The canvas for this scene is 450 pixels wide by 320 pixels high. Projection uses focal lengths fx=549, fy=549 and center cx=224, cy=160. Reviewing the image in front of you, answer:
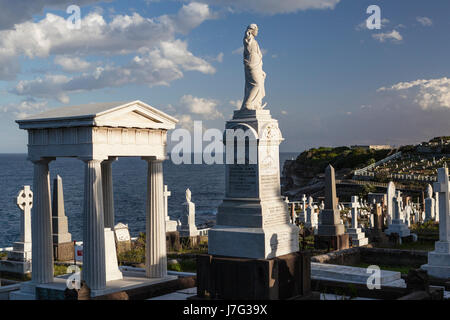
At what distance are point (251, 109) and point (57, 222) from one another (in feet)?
31.5

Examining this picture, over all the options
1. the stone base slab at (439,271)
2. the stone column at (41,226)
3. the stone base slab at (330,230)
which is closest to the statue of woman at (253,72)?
the stone column at (41,226)

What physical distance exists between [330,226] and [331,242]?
532 mm

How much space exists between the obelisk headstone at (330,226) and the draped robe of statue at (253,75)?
790cm

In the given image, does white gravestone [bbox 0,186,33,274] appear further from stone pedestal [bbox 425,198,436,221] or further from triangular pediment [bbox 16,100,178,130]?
stone pedestal [bbox 425,198,436,221]

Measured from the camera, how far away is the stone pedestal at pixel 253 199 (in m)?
10.3

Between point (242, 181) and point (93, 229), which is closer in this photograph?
point (242, 181)

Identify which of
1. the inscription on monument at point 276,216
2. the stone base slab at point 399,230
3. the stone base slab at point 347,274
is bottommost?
the stone base slab at point 347,274

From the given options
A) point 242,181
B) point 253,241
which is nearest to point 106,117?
point 242,181

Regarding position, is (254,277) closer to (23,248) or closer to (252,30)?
(252,30)

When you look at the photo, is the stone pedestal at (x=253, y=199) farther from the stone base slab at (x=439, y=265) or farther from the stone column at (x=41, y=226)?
the stone base slab at (x=439, y=265)

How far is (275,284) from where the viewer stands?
990cm

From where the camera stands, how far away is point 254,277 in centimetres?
988

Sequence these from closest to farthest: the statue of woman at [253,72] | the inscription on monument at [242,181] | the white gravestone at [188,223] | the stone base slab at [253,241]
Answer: the stone base slab at [253,241]
the inscription on monument at [242,181]
the statue of woman at [253,72]
the white gravestone at [188,223]

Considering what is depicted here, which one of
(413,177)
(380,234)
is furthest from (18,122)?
(413,177)
